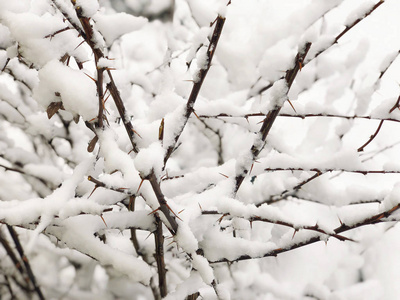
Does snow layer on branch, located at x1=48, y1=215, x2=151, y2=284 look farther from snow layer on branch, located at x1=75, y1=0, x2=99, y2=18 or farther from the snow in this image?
snow layer on branch, located at x1=75, y1=0, x2=99, y2=18

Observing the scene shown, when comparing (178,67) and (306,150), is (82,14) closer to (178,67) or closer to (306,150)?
(178,67)

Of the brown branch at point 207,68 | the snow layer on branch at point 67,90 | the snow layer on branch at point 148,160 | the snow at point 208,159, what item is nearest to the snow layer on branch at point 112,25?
the snow at point 208,159

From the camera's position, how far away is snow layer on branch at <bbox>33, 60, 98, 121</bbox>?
0.70m

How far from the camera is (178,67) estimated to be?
1.77 metres

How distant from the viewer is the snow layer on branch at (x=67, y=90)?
695 mm

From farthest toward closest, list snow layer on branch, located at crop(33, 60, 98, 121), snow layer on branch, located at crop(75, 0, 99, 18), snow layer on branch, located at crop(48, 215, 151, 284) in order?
snow layer on branch, located at crop(48, 215, 151, 284)
snow layer on branch, located at crop(33, 60, 98, 121)
snow layer on branch, located at crop(75, 0, 99, 18)

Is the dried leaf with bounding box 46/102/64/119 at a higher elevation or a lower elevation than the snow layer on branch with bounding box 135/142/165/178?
higher

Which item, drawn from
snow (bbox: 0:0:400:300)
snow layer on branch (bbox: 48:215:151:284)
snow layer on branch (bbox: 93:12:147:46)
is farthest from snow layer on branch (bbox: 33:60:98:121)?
snow layer on branch (bbox: 48:215:151:284)

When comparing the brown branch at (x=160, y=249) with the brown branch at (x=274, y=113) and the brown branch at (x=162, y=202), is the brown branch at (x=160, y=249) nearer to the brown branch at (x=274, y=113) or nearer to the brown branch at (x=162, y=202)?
the brown branch at (x=162, y=202)

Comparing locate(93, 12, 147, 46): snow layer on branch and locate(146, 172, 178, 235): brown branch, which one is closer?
locate(146, 172, 178, 235): brown branch

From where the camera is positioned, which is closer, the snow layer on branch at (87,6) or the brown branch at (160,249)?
the snow layer on branch at (87,6)

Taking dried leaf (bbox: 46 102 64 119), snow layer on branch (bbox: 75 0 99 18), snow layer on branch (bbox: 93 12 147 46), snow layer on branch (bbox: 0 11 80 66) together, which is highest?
snow layer on branch (bbox: 93 12 147 46)

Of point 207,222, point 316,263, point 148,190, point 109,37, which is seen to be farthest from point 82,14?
point 316,263

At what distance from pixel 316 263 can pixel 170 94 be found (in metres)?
1.59
